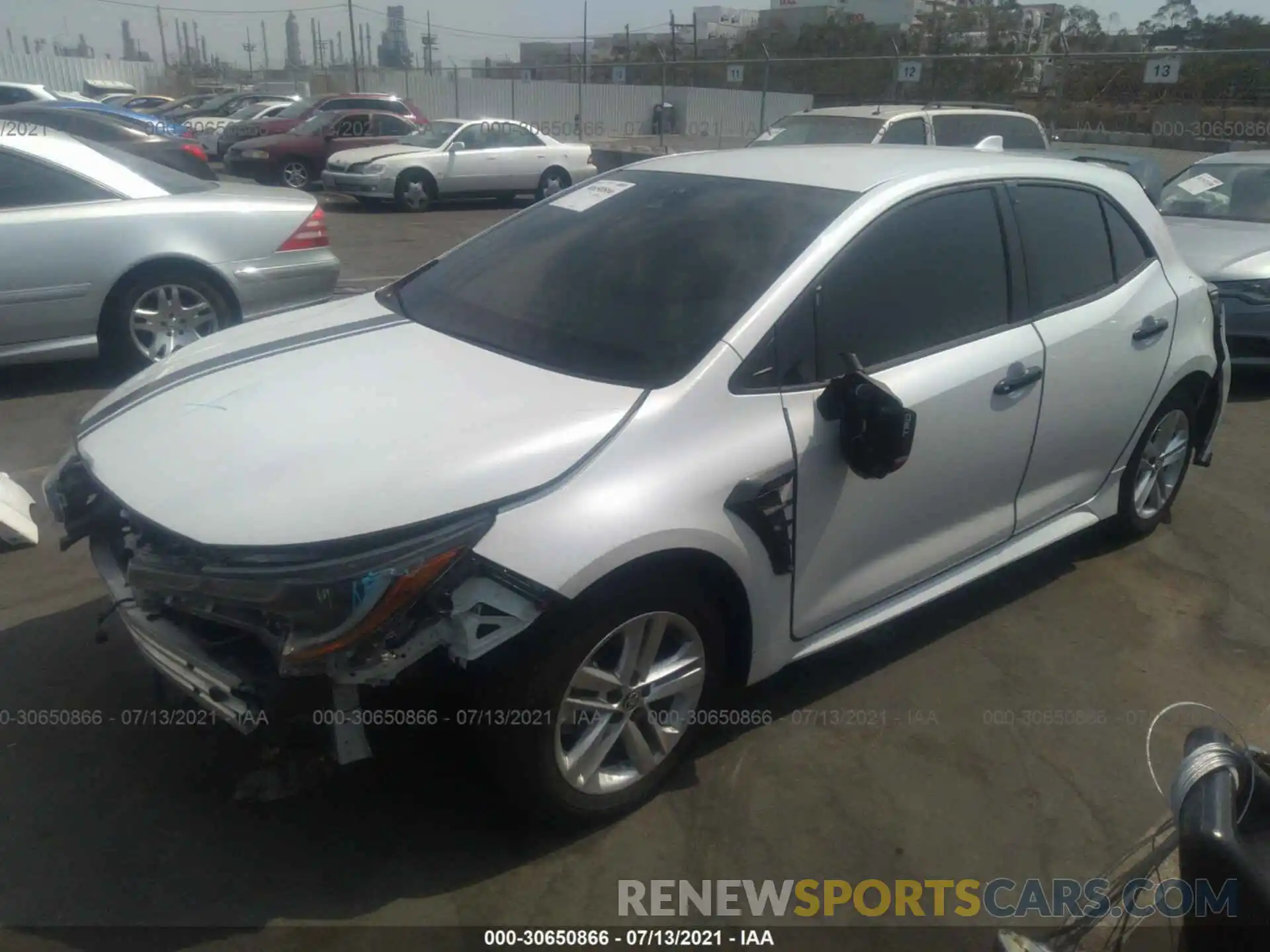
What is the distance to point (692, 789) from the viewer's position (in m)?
3.08

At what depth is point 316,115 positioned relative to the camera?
1897cm

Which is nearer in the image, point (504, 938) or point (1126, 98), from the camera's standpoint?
point (504, 938)

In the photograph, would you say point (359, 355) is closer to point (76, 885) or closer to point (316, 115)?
point (76, 885)

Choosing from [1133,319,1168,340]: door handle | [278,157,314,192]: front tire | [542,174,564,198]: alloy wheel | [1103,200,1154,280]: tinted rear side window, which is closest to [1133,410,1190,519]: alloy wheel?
[1133,319,1168,340]: door handle

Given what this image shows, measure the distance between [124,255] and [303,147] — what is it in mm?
13031

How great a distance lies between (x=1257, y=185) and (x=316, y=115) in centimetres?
1564

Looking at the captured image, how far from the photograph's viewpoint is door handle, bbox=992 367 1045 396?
3.52 m

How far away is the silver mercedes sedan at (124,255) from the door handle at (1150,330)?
4301 millimetres

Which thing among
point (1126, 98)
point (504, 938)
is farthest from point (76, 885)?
point (1126, 98)

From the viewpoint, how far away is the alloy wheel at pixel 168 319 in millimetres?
6324

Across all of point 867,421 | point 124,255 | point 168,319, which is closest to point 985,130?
point 168,319

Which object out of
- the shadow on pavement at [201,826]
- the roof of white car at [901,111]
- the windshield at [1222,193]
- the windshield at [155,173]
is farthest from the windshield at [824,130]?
the shadow on pavement at [201,826]

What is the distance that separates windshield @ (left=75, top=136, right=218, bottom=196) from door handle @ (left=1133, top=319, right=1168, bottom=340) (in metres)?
5.48

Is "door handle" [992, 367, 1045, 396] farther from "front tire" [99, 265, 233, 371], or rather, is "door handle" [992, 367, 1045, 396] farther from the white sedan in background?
the white sedan in background
